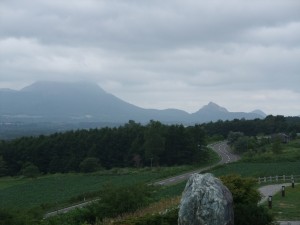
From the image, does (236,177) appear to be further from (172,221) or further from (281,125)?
(281,125)

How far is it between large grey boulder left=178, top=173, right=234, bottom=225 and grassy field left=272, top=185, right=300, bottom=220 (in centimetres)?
658

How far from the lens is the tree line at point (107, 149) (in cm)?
9081

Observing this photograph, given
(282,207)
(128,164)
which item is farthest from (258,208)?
(128,164)

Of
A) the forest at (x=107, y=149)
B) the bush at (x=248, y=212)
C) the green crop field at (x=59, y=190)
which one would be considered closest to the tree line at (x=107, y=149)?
the forest at (x=107, y=149)

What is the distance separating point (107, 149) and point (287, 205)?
244 feet

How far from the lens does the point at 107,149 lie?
9725 centimetres

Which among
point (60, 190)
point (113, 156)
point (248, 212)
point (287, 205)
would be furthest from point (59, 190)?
point (248, 212)

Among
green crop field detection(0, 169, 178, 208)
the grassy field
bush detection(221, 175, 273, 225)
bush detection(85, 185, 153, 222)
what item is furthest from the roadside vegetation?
bush detection(221, 175, 273, 225)

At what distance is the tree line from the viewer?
90812 millimetres

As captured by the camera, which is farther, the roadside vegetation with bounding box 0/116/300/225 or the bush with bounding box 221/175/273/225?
the roadside vegetation with bounding box 0/116/300/225

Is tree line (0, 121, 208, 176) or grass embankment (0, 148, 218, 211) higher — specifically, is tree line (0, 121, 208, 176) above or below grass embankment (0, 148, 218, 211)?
above

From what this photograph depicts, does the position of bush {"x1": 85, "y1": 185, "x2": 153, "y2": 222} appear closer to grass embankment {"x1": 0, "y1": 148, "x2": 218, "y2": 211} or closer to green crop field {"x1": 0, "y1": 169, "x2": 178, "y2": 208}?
grass embankment {"x1": 0, "y1": 148, "x2": 218, "y2": 211}

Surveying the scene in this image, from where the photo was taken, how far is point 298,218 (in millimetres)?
20562

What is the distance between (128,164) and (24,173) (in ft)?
65.7
